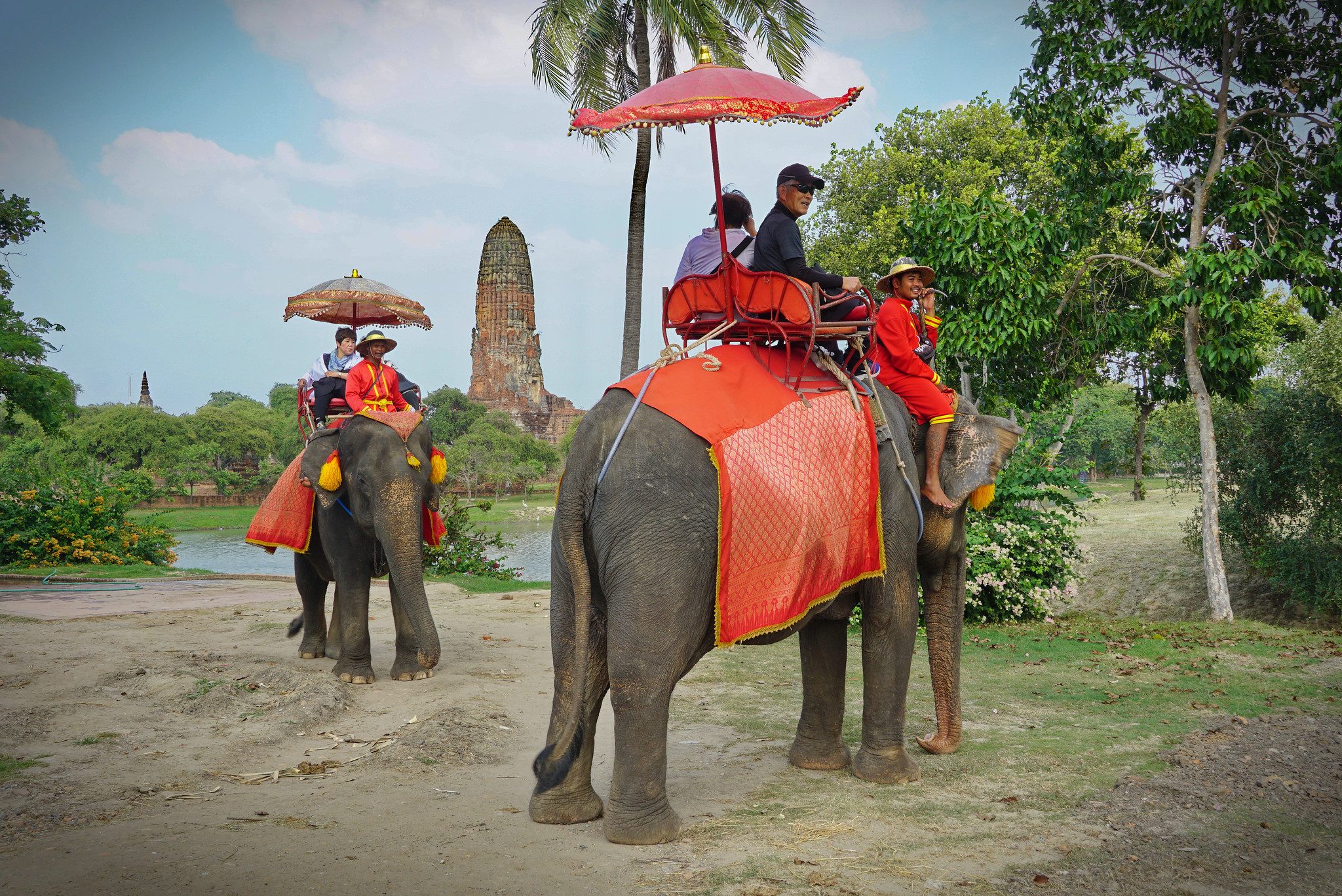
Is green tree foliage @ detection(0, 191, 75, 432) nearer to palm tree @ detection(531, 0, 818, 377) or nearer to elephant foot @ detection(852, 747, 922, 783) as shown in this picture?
palm tree @ detection(531, 0, 818, 377)

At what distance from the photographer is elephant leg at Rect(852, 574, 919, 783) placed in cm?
515

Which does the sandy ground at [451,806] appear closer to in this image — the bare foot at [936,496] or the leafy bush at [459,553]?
the bare foot at [936,496]

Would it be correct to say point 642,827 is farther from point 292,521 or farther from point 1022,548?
point 1022,548

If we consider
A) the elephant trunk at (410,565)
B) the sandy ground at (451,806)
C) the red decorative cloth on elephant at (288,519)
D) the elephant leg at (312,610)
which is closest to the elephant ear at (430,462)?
the elephant trunk at (410,565)

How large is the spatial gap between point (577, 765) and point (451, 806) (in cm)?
73

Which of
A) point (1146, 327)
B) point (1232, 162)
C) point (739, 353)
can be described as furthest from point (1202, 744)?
point (1232, 162)

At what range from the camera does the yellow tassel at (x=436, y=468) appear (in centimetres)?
814

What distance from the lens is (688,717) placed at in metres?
6.89

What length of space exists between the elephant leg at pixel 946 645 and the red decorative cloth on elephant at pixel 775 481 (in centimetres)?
107

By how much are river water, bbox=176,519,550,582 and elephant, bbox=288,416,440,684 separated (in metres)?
12.4

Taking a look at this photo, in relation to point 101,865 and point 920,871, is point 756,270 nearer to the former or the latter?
point 920,871

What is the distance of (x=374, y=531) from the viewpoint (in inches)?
306

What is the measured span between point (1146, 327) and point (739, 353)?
9.74 meters

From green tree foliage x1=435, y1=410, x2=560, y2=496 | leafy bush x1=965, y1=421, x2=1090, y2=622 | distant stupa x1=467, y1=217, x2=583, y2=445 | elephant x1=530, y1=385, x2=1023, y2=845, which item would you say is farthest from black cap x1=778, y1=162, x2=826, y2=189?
distant stupa x1=467, y1=217, x2=583, y2=445
